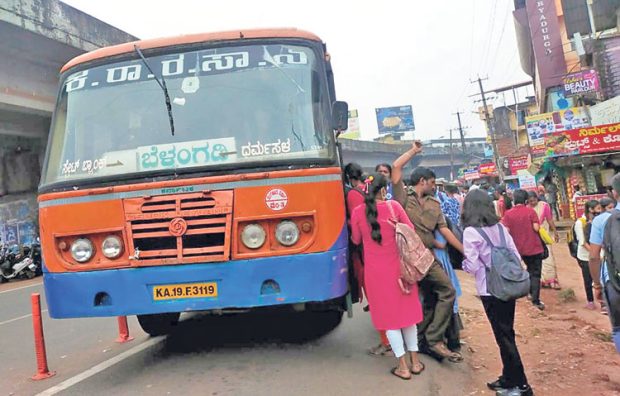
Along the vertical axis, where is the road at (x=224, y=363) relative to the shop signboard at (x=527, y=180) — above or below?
below

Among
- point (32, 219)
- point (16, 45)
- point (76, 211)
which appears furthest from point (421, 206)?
point (32, 219)

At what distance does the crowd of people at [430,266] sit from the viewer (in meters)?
3.74

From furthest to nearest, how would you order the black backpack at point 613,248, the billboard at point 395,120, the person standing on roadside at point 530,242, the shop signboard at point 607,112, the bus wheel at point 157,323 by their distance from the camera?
the billboard at point 395,120
the shop signboard at point 607,112
the person standing on roadside at point 530,242
the bus wheel at point 157,323
the black backpack at point 613,248

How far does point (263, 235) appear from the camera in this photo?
3.98 meters

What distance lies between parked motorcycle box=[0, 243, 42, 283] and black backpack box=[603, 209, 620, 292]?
17.2 metres

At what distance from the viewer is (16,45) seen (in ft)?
45.9

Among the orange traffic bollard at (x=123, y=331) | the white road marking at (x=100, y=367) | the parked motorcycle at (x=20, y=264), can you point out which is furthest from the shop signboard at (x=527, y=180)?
the white road marking at (x=100, y=367)

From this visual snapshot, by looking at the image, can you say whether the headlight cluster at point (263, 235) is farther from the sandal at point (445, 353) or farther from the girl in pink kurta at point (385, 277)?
the sandal at point (445, 353)

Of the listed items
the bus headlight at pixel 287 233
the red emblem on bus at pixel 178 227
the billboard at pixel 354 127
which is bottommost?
the bus headlight at pixel 287 233

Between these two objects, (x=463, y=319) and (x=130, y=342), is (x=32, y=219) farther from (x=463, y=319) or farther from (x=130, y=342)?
(x=463, y=319)

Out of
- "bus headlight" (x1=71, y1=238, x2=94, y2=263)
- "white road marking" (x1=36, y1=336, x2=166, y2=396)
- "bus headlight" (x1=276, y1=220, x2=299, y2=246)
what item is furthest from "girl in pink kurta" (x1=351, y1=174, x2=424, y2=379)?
"white road marking" (x1=36, y1=336, x2=166, y2=396)

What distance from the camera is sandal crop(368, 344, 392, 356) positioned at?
4773 millimetres

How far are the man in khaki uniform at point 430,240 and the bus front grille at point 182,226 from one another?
67.4 inches

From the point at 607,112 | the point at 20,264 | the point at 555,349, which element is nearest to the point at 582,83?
the point at 607,112
